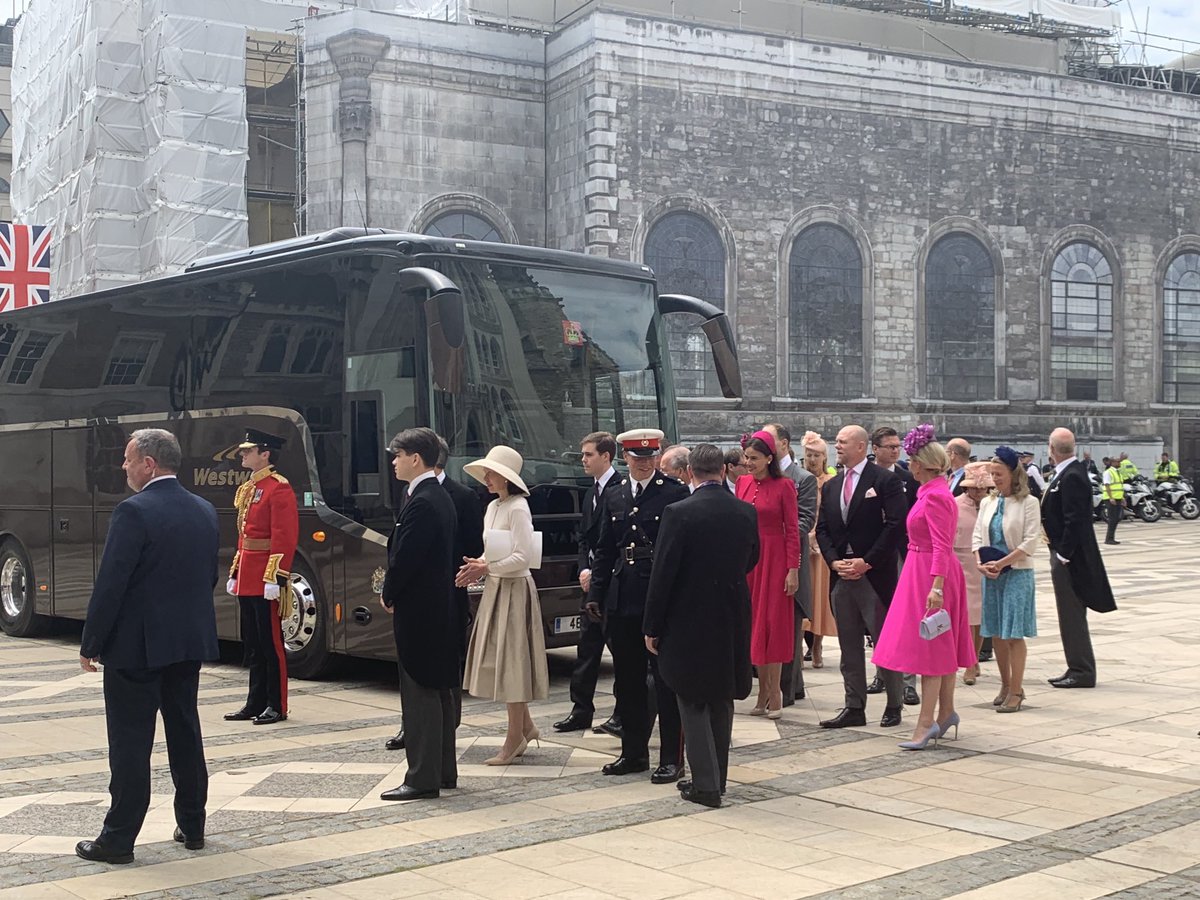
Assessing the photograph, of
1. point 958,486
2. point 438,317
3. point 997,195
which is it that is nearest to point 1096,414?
point 997,195

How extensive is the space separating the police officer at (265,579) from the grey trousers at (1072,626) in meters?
5.45

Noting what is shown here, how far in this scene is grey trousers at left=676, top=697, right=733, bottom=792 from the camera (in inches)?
273

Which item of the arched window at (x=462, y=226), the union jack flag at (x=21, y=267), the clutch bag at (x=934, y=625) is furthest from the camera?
the arched window at (x=462, y=226)

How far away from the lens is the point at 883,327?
35125 mm

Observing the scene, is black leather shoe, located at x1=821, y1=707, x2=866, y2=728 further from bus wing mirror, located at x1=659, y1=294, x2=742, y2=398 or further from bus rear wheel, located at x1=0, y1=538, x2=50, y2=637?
bus rear wheel, located at x1=0, y1=538, x2=50, y2=637

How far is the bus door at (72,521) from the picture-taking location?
13844 millimetres

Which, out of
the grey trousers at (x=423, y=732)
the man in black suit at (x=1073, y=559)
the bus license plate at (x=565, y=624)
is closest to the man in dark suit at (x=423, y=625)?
the grey trousers at (x=423, y=732)

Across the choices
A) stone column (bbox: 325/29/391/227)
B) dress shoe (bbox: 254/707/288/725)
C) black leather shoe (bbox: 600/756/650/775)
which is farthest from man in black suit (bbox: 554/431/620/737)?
stone column (bbox: 325/29/391/227)

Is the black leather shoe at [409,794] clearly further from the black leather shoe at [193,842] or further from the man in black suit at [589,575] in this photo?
the man in black suit at [589,575]

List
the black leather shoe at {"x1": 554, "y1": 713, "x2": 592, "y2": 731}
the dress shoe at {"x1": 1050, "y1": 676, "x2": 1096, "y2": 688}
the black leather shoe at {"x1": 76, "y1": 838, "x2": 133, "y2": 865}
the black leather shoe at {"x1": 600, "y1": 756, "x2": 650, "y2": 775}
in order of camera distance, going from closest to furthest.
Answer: the black leather shoe at {"x1": 76, "y1": 838, "x2": 133, "y2": 865} → the black leather shoe at {"x1": 600, "y1": 756, "x2": 650, "y2": 775} → the black leather shoe at {"x1": 554, "y1": 713, "x2": 592, "y2": 731} → the dress shoe at {"x1": 1050, "y1": 676, "x2": 1096, "y2": 688}

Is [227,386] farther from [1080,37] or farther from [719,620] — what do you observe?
[1080,37]

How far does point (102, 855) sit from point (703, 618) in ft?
9.46

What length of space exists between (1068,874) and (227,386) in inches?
324

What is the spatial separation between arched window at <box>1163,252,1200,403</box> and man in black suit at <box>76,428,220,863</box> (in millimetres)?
36936
